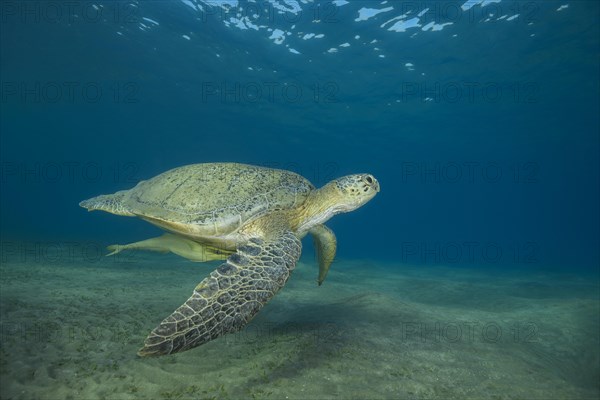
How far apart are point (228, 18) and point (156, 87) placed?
19127 millimetres

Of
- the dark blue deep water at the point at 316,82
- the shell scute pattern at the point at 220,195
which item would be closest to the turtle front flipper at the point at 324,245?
the shell scute pattern at the point at 220,195

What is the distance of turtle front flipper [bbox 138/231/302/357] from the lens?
121 inches

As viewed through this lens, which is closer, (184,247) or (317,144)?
(184,247)

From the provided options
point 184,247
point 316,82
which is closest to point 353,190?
point 184,247

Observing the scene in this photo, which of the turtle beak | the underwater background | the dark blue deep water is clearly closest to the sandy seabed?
the underwater background

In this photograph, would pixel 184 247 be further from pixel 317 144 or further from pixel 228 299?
pixel 317 144

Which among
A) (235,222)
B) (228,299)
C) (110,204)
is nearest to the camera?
(228,299)

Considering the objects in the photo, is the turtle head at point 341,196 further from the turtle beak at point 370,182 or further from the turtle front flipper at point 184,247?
the turtle front flipper at point 184,247

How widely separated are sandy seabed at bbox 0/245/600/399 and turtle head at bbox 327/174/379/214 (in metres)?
2.43

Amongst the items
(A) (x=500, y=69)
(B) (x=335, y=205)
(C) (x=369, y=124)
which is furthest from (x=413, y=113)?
(B) (x=335, y=205)

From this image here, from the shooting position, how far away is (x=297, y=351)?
174 inches

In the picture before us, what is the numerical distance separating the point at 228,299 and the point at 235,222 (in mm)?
2178

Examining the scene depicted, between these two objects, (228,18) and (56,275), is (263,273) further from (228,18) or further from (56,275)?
(228,18)

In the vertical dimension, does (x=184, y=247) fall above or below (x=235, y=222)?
below
